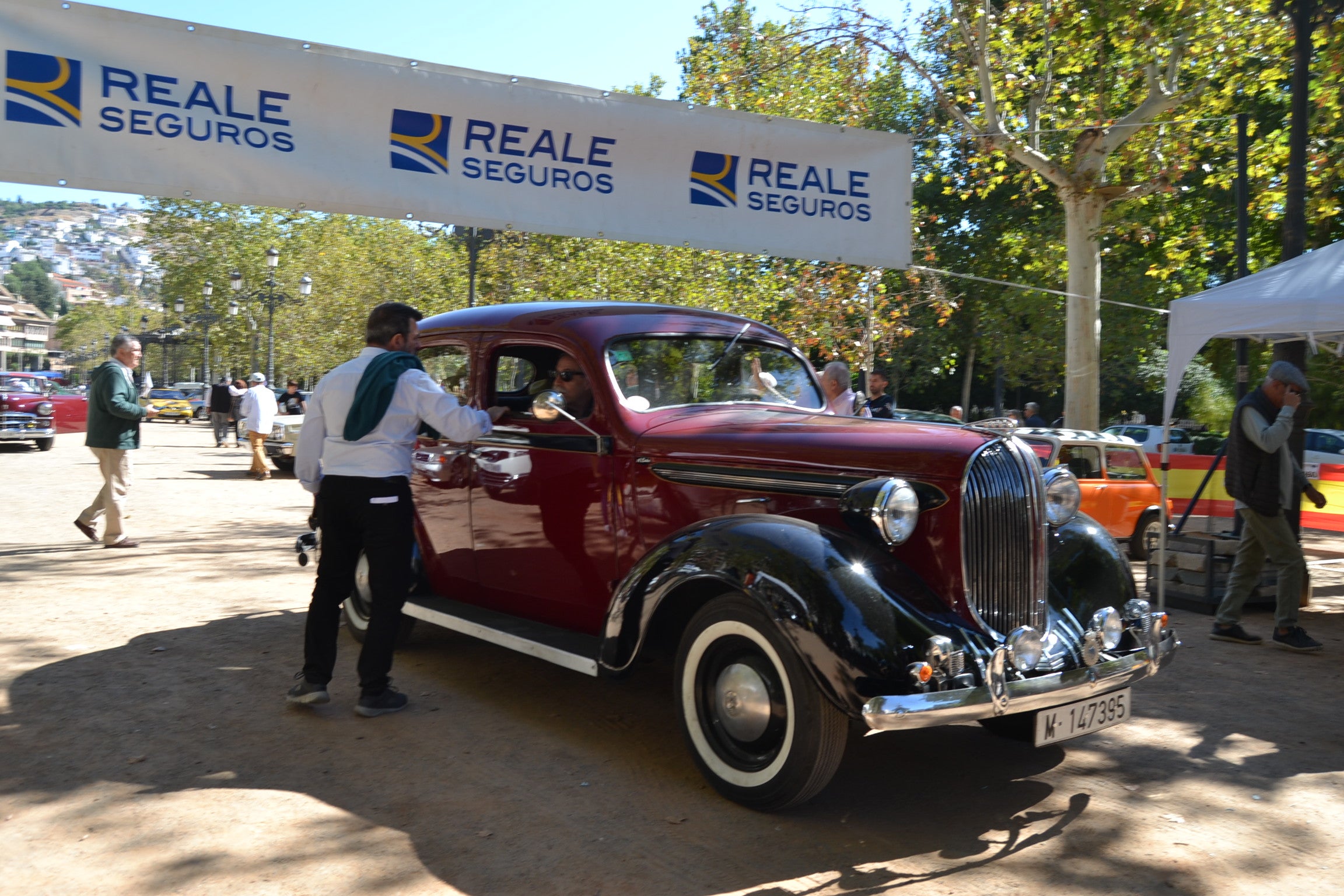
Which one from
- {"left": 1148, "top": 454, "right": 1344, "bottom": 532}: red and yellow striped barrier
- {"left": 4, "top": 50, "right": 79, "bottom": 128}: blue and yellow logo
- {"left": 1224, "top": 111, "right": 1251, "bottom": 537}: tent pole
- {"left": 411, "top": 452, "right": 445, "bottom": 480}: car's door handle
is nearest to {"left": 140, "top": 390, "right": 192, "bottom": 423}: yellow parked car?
{"left": 1148, "top": 454, "right": 1344, "bottom": 532}: red and yellow striped barrier

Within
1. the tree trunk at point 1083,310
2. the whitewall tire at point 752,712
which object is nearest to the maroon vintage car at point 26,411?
the tree trunk at point 1083,310

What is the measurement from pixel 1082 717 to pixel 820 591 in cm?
120

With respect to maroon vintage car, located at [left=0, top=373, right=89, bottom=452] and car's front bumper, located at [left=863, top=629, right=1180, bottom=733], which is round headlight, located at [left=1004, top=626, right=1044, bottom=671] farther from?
maroon vintage car, located at [left=0, top=373, right=89, bottom=452]

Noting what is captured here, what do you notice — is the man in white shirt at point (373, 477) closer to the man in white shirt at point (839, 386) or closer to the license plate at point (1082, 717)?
the license plate at point (1082, 717)

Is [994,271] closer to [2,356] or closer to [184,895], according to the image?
[184,895]

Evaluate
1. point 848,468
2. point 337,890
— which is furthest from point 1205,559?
point 337,890

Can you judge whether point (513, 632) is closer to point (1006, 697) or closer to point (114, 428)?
point (1006, 697)

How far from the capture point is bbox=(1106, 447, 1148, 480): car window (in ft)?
38.4

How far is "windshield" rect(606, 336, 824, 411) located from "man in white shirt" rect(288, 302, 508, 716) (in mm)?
764

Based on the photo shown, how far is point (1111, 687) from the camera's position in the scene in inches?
165

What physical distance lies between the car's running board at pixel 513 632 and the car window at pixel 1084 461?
7833mm

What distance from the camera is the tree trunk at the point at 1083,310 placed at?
13703mm

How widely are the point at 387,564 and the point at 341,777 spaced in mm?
1058

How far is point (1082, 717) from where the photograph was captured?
4090mm
